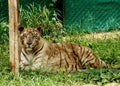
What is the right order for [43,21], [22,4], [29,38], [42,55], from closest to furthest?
[29,38] < [42,55] < [43,21] < [22,4]

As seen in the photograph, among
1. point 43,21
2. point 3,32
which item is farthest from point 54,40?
point 3,32

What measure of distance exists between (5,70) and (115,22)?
208 inches

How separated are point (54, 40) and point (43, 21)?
2.58 ft

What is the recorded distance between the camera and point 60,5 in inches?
555

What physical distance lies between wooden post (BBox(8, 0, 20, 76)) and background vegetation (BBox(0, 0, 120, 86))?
171mm

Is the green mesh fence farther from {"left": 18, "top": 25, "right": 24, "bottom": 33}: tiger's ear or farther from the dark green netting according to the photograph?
{"left": 18, "top": 25, "right": 24, "bottom": 33}: tiger's ear

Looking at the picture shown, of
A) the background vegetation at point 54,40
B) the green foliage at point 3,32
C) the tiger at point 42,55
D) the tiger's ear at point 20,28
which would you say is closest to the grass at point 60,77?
the background vegetation at point 54,40

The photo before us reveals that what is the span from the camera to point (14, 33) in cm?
907

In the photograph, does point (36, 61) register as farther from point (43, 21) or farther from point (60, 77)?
point (43, 21)

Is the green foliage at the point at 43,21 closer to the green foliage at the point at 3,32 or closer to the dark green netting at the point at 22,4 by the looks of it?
the dark green netting at the point at 22,4

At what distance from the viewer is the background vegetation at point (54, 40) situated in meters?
8.80

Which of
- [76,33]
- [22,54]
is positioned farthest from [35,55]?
[76,33]

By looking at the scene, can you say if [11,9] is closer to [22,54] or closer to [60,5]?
[22,54]

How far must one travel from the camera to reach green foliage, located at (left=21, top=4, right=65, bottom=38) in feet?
42.7
